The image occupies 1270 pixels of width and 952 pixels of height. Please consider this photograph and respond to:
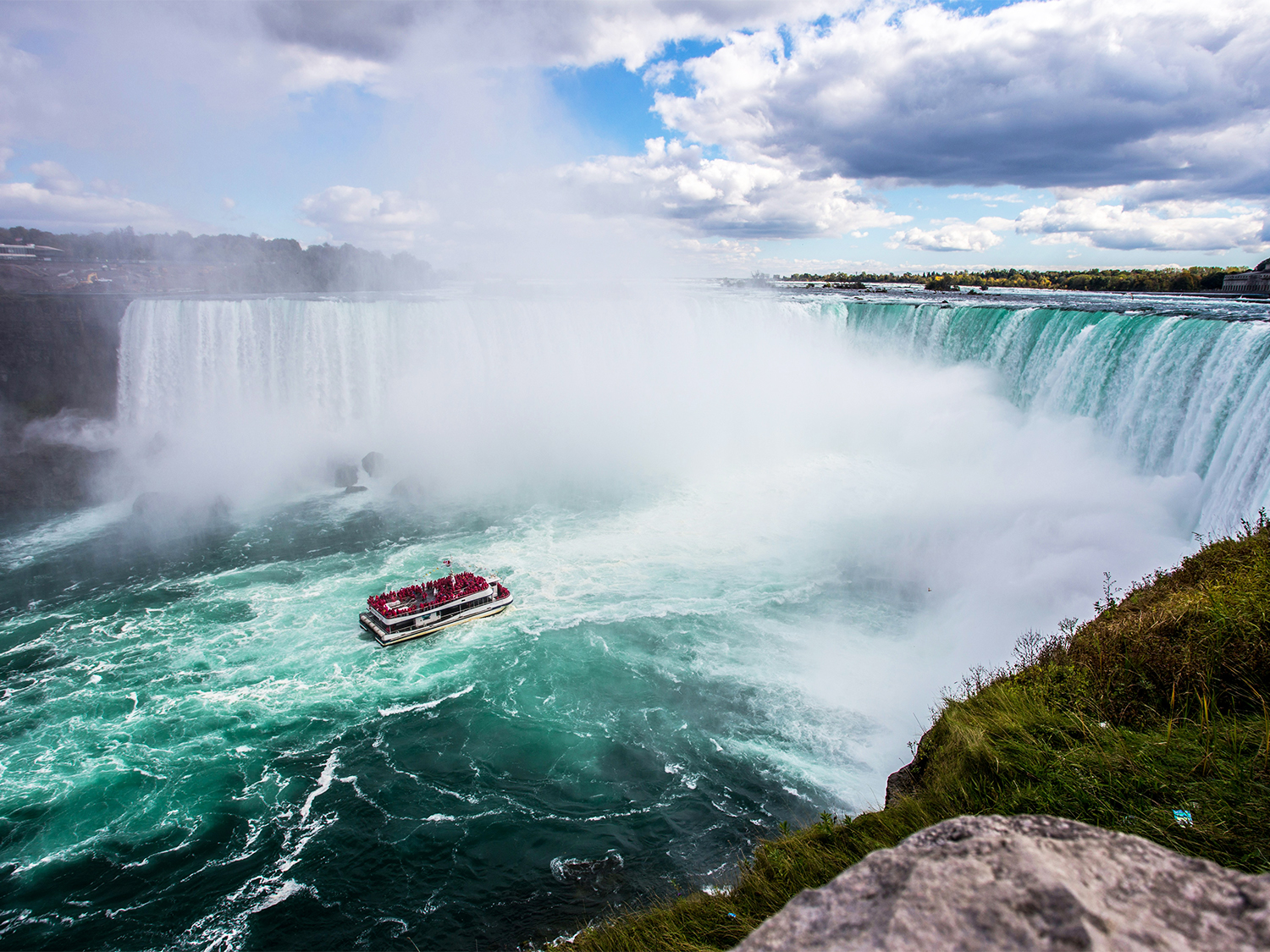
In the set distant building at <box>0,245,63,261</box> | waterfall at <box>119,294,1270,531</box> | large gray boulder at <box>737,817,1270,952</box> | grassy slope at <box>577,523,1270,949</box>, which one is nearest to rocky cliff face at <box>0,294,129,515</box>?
waterfall at <box>119,294,1270,531</box>

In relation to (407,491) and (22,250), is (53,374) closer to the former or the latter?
(22,250)

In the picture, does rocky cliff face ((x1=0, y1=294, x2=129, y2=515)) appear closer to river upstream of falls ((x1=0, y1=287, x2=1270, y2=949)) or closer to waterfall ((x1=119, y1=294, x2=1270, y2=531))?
river upstream of falls ((x1=0, y1=287, x2=1270, y2=949))

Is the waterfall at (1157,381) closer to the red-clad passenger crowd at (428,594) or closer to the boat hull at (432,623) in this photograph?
the boat hull at (432,623)

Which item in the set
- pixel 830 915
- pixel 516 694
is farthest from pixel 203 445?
pixel 830 915

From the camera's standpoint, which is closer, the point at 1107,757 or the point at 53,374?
the point at 1107,757

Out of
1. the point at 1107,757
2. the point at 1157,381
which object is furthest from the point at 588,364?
the point at 1107,757
